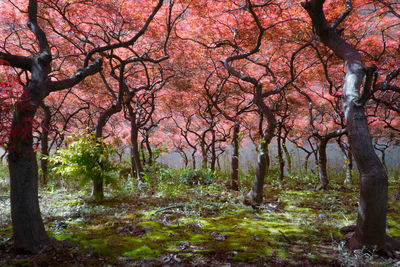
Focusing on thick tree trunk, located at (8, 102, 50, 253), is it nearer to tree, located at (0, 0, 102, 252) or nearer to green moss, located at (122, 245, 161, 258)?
tree, located at (0, 0, 102, 252)

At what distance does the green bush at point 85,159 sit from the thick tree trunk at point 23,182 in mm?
1975

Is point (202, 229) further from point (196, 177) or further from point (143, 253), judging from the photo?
point (196, 177)

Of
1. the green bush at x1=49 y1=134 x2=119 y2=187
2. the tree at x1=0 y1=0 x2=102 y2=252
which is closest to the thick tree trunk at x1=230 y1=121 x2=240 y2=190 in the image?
the green bush at x1=49 y1=134 x2=119 y2=187

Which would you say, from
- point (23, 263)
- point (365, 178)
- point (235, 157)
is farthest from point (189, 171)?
point (23, 263)

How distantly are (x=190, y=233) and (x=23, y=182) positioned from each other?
189 cm

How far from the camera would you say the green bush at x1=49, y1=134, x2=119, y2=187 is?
4352 mm

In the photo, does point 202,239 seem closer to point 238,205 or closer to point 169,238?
point 169,238

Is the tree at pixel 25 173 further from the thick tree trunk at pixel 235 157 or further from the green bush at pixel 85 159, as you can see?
the thick tree trunk at pixel 235 157

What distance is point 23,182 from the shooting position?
2.27m

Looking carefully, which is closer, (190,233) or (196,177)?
(190,233)

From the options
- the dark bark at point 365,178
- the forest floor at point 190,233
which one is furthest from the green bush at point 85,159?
the dark bark at point 365,178

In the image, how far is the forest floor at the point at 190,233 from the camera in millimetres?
2334

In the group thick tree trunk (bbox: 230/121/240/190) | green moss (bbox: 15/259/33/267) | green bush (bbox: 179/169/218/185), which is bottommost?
green moss (bbox: 15/259/33/267)

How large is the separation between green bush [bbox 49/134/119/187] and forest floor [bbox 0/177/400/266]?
590mm
